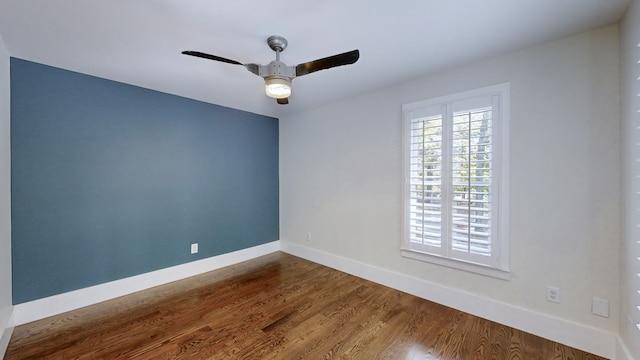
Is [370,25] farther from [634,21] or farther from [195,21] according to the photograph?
[634,21]

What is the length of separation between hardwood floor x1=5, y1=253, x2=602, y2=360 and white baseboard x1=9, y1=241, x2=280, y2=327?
8 cm

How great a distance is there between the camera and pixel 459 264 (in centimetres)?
248

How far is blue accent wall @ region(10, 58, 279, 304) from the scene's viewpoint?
232 cm

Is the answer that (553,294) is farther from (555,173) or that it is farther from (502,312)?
(555,173)

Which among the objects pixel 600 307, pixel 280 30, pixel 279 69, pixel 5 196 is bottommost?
pixel 600 307

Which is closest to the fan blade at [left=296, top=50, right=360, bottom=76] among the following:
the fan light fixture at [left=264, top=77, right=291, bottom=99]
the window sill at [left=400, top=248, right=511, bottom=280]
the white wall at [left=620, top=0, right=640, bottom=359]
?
the fan light fixture at [left=264, top=77, right=291, bottom=99]

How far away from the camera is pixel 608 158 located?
5.96ft

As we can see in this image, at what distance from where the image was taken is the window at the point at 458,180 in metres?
2.23

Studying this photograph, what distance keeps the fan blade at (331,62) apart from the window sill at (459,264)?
2.08m

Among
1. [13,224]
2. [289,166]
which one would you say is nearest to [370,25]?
[289,166]

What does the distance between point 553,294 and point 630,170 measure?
1061 mm

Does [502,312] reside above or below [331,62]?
below

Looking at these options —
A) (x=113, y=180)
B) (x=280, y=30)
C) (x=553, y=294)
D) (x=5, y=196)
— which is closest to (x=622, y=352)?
(x=553, y=294)

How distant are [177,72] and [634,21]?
135 inches
